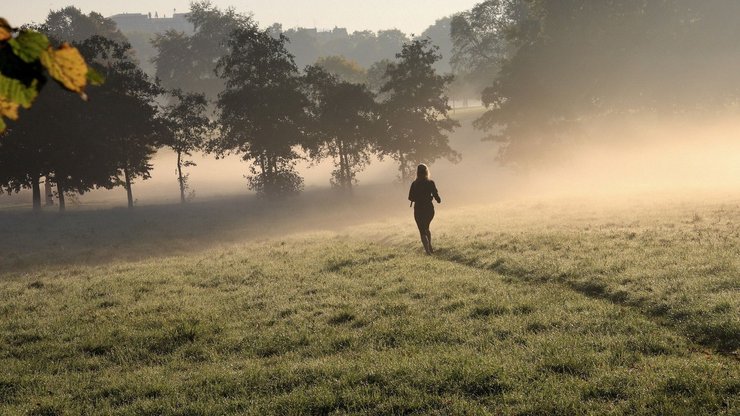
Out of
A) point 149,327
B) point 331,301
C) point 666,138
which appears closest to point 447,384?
point 331,301

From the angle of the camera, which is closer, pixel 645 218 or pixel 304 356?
pixel 304 356

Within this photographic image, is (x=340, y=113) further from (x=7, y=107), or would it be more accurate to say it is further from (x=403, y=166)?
(x=7, y=107)

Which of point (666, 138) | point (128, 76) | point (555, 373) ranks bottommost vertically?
point (555, 373)

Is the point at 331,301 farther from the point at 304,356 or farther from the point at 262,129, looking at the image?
the point at 262,129

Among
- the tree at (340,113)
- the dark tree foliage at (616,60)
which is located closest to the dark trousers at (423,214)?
the tree at (340,113)

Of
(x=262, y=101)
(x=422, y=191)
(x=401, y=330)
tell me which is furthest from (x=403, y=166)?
(x=401, y=330)

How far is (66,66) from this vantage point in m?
2.19

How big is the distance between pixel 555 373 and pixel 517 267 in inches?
329

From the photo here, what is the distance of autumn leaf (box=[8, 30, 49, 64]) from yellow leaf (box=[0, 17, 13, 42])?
2 centimetres

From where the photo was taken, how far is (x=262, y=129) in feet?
182

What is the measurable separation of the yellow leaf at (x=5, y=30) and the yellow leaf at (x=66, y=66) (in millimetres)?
124

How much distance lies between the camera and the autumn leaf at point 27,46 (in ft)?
7.10

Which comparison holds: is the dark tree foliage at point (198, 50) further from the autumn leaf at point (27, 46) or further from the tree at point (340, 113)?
A: the autumn leaf at point (27, 46)

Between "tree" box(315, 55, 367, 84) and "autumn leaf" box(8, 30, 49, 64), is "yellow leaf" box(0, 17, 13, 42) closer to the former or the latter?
"autumn leaf" box(8, 30, 49, 64)
